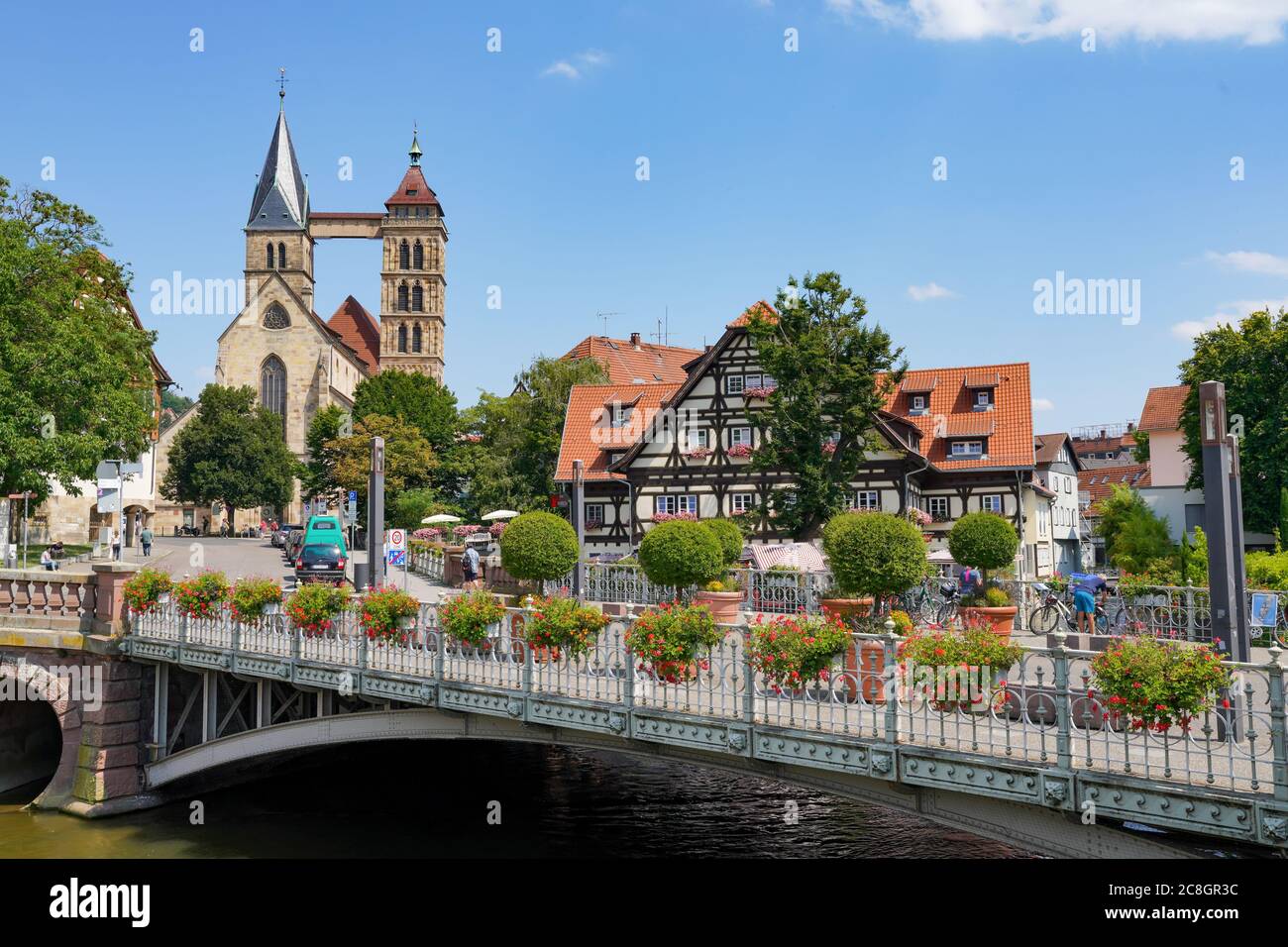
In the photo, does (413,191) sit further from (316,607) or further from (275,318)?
(316,607)

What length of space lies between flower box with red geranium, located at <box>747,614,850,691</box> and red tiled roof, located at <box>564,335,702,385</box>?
47.7 meters

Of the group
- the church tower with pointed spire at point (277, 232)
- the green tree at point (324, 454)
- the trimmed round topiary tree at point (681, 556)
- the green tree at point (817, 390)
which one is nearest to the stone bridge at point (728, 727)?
the trimmed round topiary tree at point (681, 556)

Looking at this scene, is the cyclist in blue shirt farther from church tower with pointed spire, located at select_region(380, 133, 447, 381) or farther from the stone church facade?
church tower with pointed spire, located at select_region(380, 133, 447, 381)

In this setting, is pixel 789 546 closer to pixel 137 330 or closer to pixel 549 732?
pixel 549 732

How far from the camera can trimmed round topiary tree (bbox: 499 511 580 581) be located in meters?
21.0

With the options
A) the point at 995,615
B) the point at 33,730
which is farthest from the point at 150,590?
the point at 995,615

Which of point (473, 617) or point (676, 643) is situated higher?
point (473, 617)

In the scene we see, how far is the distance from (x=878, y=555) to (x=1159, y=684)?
6562 mm

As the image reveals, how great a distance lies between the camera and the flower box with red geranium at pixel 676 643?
11281 mm

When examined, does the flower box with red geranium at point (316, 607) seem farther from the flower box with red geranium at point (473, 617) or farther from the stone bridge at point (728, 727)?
the flower box with red geranium at point (473, 617)

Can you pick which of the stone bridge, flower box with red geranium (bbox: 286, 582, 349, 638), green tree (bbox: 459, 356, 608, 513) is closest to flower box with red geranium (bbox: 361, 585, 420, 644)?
the stone bridge

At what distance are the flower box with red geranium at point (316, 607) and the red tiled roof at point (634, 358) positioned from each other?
42.2 m

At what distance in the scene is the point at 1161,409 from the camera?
2226 inches
